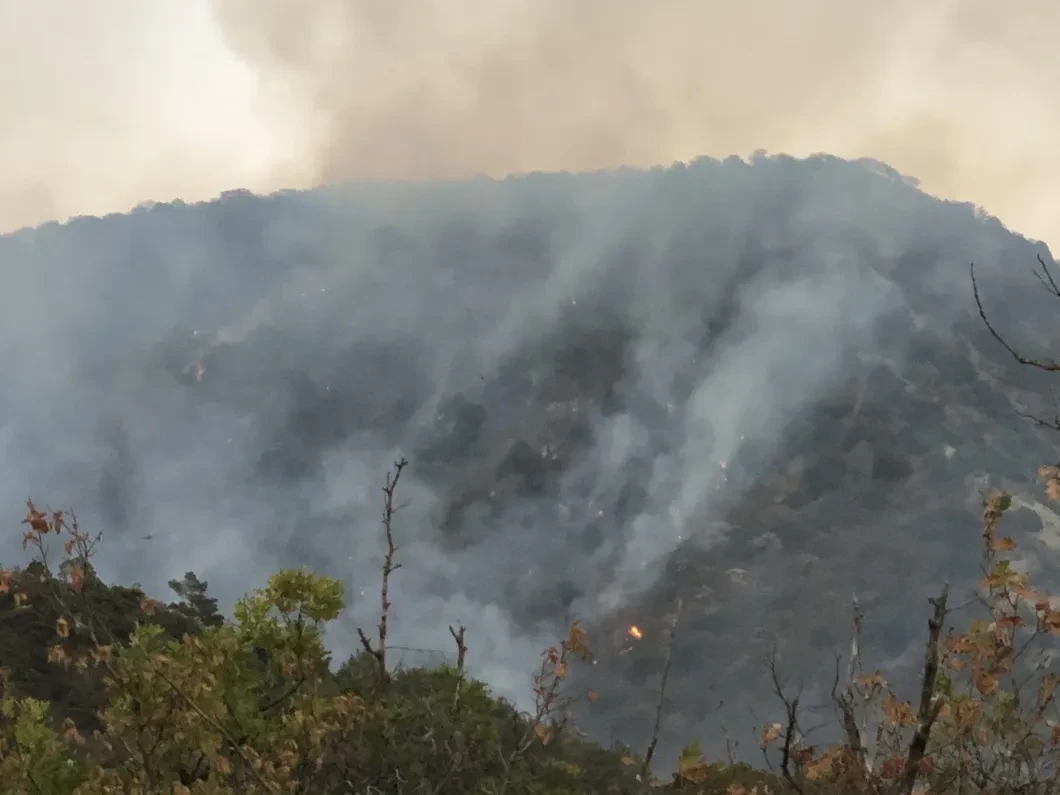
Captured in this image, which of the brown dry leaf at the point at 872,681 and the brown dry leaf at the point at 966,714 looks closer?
the brown dry leaf at the point at 966,714

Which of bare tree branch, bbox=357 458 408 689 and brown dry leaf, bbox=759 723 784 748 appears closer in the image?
brown dry leaf, bbox=759 723 784 748

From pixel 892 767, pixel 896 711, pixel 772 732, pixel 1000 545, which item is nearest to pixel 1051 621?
pixel 1000 545

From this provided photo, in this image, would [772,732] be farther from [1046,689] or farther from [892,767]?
[1046,689]

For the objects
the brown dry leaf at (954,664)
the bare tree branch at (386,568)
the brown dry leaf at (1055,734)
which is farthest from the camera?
the bare tree branch at (386,568)

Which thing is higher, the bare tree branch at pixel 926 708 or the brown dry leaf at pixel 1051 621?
the brown dry leaf at pixel 1051 621

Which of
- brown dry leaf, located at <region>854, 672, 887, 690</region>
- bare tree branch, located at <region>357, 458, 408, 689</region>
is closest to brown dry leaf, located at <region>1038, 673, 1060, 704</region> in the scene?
brown dry leaf, located at <region>854, 672, 887, 690</region>

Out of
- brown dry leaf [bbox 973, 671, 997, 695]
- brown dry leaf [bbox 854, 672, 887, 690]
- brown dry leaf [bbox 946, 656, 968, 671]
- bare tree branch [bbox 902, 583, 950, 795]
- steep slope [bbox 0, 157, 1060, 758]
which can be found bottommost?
bare tree branch [bbox 902, 583, 950, 795]

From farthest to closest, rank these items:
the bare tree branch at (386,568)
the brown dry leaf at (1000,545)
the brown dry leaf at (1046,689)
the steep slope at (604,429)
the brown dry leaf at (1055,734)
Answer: the steep slope at (604,429) < the bare tree branch at (386,568) < the brown dry leaf at (1055,734) < the brown dry leaf at (1000,545) < the brown dry leaf at (1046,689)

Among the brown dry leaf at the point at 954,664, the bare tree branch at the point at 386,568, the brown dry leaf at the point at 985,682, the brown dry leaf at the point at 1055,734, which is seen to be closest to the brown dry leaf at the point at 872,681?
the brown dry leaf at the point at 954,664

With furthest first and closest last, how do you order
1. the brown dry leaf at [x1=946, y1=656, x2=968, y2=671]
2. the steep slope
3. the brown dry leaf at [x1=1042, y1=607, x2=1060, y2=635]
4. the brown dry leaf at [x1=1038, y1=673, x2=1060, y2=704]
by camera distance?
the steep slope → the brown dry leaf at [x1=946, y1=656, x2=968, y2=671] → the brown dry leaf at [x1=1042, y1=607, x2=1060, y2=635] → the brown dry leaf at [x1=1038, y1=673, x2=1060, y2=704]

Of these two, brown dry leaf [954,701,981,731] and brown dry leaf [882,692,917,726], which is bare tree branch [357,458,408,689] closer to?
brown dry leaf [882,692,917,726]

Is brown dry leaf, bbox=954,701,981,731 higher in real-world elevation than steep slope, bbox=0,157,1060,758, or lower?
lower

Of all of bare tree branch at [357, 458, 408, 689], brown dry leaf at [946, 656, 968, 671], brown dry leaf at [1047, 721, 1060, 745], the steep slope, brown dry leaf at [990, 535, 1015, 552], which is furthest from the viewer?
the steep slope

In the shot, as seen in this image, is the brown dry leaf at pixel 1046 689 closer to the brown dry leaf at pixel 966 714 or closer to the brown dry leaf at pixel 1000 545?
the brown dry leaf at pixel 966 714
